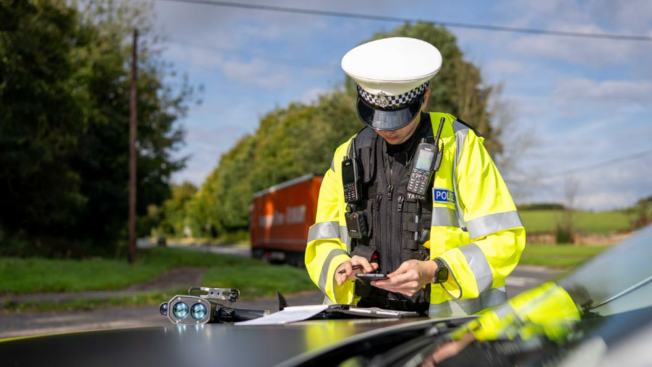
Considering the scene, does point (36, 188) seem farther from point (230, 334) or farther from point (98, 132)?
point (230, 334)

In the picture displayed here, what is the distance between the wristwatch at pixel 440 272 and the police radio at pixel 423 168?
28 centimetres

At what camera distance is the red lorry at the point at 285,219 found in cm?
2486

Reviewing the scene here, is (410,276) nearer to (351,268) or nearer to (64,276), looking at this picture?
(351,268)

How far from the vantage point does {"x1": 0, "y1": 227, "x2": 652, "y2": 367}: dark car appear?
42.8 inches

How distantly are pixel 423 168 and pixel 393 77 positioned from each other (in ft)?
1.11

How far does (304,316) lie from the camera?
174 centimetres

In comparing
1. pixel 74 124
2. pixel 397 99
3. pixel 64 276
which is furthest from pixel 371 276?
pixel 74 124

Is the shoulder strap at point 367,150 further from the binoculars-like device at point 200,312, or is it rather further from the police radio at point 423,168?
the binoculars-like device at point 200,312

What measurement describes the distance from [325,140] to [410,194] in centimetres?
3706

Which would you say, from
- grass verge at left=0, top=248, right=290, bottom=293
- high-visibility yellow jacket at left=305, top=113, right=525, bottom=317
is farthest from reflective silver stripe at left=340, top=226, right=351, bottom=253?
grass verge at left=0, top=248, right=290, bottom=293

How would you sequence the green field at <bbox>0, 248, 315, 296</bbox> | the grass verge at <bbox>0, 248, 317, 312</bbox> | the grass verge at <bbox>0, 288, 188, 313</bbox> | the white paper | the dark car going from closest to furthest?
the dark car → the white paper → the grass verge at <bbox>0, 288, 188, 313</bbox> → the grass verge at <bbox>0, 248, 317, 312</bbox> → the green field at <bbox>0, 248, 315, 296</bbox>

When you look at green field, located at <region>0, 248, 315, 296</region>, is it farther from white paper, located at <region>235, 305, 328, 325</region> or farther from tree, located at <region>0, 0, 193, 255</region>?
white paper, located at <region>235, 305, 328, 325</region>

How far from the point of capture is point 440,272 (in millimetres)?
2098

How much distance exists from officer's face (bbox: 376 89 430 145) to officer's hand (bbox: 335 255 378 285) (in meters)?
0.47
